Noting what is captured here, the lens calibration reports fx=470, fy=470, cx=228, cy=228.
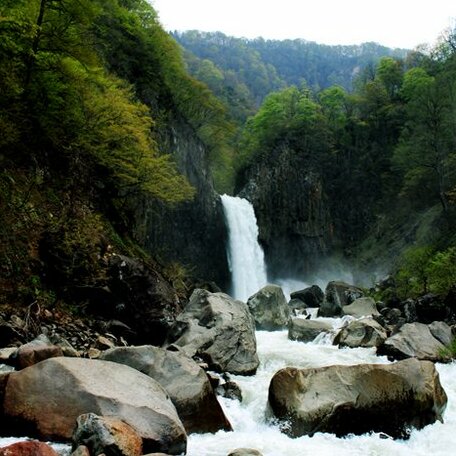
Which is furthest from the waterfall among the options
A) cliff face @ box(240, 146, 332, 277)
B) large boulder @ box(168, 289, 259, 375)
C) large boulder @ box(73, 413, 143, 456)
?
large boulder @ box(73, 413, 143, 456)

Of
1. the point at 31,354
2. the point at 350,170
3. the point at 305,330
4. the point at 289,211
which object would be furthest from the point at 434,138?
the point at 31,354

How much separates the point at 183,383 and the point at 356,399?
10.1 feet

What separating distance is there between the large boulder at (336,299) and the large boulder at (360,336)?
9.61m

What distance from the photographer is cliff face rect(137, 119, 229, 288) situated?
31.6m

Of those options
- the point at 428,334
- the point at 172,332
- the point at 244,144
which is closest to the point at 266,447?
the point at 172,332

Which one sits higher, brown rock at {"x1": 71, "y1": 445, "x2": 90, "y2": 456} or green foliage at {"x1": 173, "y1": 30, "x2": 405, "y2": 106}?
green foliage at {"x1": 173, "y1": 30, "x2": 405, "y2": 106}

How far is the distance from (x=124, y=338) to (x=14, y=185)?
5.89m

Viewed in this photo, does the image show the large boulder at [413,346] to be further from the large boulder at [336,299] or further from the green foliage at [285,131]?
the green foliage at [285,131]

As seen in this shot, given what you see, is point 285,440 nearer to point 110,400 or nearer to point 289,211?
point 110,400

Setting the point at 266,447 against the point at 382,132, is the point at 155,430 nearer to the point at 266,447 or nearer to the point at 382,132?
the point at 266,447

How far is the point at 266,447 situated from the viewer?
735 cm

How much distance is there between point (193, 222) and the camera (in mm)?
36250

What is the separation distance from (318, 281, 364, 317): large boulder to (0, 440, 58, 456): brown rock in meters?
22.6

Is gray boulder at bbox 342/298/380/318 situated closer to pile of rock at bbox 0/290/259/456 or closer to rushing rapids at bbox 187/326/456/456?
rushing rapids at bbox 187/326/456/456
